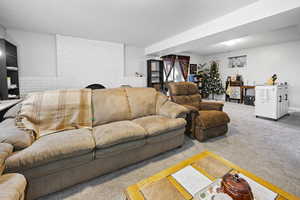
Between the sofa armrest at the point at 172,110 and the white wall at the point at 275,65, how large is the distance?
533 cm

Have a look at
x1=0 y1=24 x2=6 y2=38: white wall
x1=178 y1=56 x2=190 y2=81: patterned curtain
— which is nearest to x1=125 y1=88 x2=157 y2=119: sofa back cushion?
x1=0 y1=24 x2=6 y2=38: white wall

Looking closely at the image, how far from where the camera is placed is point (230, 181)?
2.50 ft

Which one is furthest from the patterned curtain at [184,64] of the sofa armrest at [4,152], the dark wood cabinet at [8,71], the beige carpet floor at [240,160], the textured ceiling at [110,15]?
the sofa armrest at [4,152]

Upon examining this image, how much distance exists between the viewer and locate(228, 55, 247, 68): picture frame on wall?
19.6 feet

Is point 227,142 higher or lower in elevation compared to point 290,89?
lower

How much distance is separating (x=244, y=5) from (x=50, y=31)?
4498 millimetres

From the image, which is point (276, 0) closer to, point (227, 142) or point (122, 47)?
point (227, 142)

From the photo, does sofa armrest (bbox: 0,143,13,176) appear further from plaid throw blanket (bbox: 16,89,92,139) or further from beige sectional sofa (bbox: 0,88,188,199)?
plaid throw blanket (bbox: 16,89,92,139)

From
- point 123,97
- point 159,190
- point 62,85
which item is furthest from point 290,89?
point 62,85

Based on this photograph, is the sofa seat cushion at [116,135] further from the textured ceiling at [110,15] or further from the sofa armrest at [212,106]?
the textured ceiling at [110,15]

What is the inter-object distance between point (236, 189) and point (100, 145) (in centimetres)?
117

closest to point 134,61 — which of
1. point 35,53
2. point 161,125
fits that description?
point 35,53

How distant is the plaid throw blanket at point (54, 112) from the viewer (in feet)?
5.18

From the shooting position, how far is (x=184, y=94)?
292 centimetres
